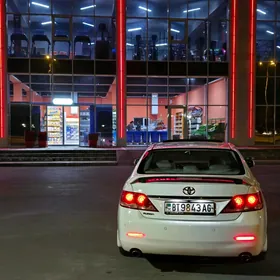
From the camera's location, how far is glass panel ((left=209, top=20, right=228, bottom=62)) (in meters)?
24.2

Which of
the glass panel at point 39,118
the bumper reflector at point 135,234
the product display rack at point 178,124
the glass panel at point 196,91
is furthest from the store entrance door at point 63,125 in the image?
the bumper reflector at point 135,234

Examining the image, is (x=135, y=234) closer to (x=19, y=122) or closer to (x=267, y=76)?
(x=19, y=122)

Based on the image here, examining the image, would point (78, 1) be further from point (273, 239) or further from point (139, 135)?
point (273, 239)

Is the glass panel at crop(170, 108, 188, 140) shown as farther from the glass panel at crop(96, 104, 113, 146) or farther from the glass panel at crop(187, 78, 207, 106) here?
the glass panel at crop(96, 104, 113, 146)

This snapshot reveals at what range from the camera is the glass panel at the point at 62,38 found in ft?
76.6

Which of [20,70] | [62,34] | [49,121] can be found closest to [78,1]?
[62,34]

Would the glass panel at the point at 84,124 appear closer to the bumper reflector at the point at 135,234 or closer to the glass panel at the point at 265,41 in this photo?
the glass panel at the point at 265,41

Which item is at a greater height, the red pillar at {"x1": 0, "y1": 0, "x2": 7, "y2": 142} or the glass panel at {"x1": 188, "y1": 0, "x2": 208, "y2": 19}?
the glass panel at {"x1": 188, "y1": 0, "x2": 208, "y2": 19}

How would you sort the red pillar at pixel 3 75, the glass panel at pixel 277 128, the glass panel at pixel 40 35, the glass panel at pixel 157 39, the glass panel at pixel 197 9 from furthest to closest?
the glass panel at pixel 277 128
the glass panel at pixel 197 9
the glass panel at pixel 157 39
the glass panel at pixel 40 35
the red pillar at pixel 3 75

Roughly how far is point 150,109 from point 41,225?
710 inches

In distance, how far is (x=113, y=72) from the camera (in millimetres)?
23391

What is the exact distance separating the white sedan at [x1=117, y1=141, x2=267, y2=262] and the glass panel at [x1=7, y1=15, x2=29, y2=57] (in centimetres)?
2065

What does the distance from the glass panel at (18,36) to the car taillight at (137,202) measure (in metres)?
20.6

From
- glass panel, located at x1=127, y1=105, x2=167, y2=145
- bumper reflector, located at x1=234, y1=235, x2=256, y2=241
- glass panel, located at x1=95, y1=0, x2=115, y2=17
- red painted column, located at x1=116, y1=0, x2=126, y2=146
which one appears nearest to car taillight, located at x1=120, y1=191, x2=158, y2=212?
bumper reflector, located at x1=234, y1=235, x2=256, y2=241
